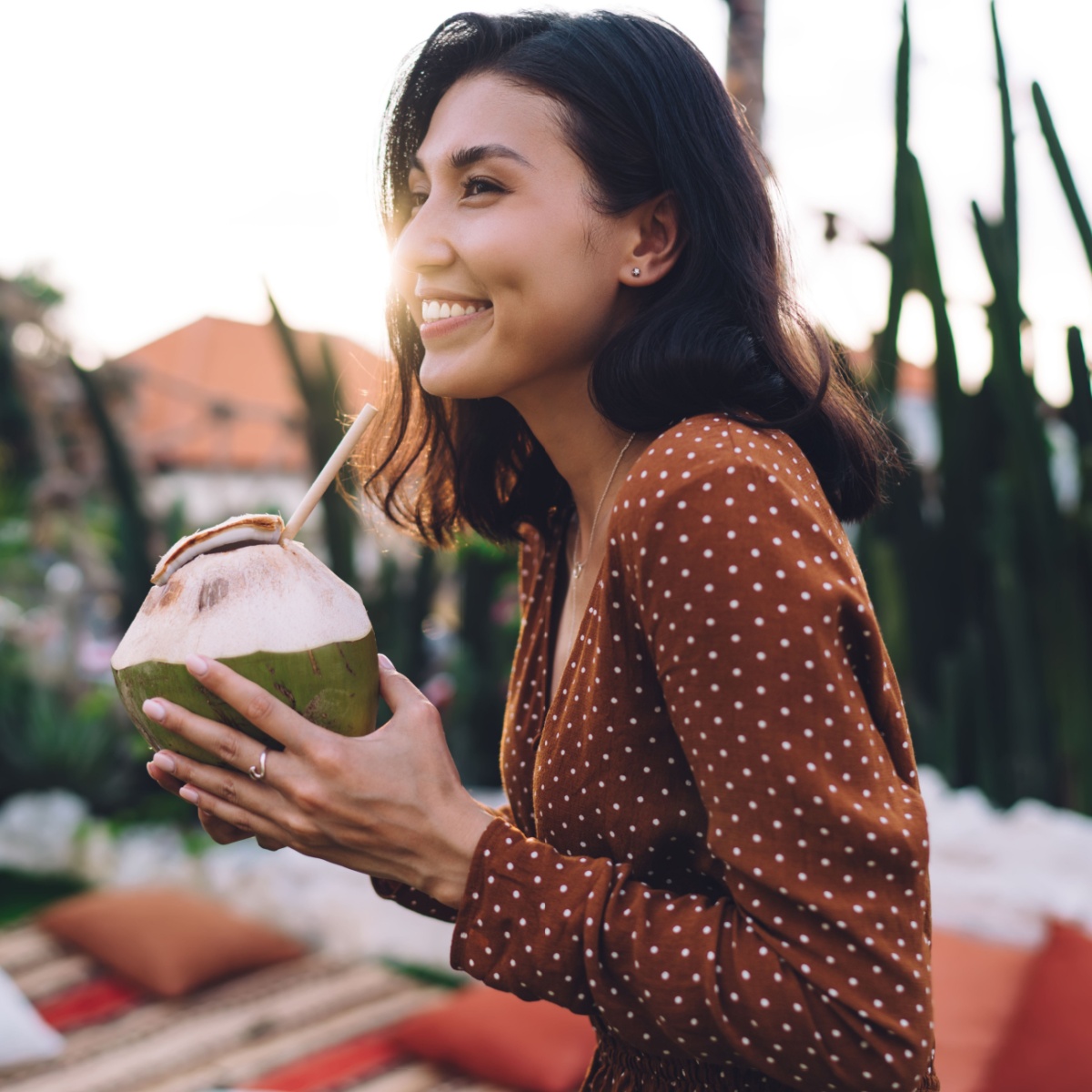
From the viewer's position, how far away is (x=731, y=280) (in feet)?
3.75

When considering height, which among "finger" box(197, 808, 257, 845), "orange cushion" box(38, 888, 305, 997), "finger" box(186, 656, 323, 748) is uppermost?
"finger" box(186, 656, 323, 748)

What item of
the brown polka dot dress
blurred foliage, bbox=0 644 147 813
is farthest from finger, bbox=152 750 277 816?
blurred foliage, bbox=0 644 147 813

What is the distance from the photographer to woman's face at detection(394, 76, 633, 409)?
1.13 meters

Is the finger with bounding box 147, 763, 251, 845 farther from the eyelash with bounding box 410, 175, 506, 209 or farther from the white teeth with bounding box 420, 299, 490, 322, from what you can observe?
the eyelash with bounding box 410, 175, 506, 209

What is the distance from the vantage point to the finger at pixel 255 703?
102 cm

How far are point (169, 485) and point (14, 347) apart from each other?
30.1 ft

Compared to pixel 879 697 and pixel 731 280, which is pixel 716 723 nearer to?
pixel 879 697

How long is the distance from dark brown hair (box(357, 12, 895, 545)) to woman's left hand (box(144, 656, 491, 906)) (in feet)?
1.30

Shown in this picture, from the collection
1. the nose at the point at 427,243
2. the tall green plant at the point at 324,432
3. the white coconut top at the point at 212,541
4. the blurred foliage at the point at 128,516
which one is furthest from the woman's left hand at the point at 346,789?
the blurred foliage at the point at 128,516

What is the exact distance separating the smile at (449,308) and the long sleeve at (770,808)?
33 cm

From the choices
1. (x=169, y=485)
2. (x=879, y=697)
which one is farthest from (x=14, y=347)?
(x=169, y=485)

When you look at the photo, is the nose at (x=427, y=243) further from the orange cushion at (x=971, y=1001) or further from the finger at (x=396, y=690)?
the orange cushion at (x=971, y=1001)

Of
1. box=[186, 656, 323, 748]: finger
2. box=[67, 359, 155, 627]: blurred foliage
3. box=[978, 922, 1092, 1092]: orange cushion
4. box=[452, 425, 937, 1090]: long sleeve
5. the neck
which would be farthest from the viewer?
box=[67, 359, 155, 627]: blurred foliage

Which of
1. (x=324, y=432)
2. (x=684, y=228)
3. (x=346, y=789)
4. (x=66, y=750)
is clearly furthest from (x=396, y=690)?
(x=66, y=750)
